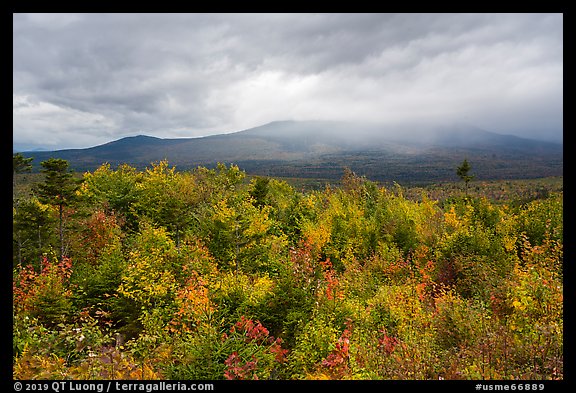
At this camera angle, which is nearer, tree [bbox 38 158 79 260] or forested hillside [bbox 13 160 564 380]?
forested hillside [bbox 13 160 564 380]

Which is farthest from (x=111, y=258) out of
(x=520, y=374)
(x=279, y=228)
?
(x=520, y=374)

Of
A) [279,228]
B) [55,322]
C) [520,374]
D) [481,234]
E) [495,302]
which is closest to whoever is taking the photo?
[520,374]

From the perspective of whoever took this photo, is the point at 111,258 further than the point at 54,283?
Yes

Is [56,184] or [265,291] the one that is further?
[56,184]

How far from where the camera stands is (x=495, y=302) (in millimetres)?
14820

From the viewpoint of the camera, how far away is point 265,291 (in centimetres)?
1495

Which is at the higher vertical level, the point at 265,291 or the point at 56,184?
the point at 56,184

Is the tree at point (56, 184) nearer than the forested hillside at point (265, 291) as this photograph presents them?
No

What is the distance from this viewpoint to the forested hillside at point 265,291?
8.81 metres

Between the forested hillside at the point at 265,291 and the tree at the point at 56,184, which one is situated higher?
the tree at the point at 56,184

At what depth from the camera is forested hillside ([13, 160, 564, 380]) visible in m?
8.81

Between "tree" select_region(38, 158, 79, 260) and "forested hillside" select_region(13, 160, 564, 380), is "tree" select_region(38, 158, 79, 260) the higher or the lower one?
the higher one
